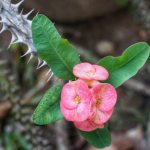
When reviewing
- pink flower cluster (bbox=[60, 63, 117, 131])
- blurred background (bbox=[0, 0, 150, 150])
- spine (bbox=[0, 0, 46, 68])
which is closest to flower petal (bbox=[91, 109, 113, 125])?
pink flower cluster (bbox=[60, 63, 117, 131])

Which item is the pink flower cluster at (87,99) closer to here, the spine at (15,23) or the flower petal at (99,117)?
the flower petal at (99,117)

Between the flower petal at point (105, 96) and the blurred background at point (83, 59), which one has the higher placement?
the flower petal at point (105, 96)

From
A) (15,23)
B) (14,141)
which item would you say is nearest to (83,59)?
(14,141)

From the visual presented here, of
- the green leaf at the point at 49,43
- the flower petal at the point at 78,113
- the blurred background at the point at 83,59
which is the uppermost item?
the green leaf at the point at 49,43

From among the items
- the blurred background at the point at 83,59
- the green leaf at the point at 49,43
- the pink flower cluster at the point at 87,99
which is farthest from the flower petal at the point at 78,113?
the blurred background at the point at 83,59

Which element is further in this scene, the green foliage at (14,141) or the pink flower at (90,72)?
the green foliage at (14,141)

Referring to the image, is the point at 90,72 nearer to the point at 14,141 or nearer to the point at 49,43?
the point at 49,43

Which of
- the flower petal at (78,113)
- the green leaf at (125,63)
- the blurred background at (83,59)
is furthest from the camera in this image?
the blurred background at (83,59)
